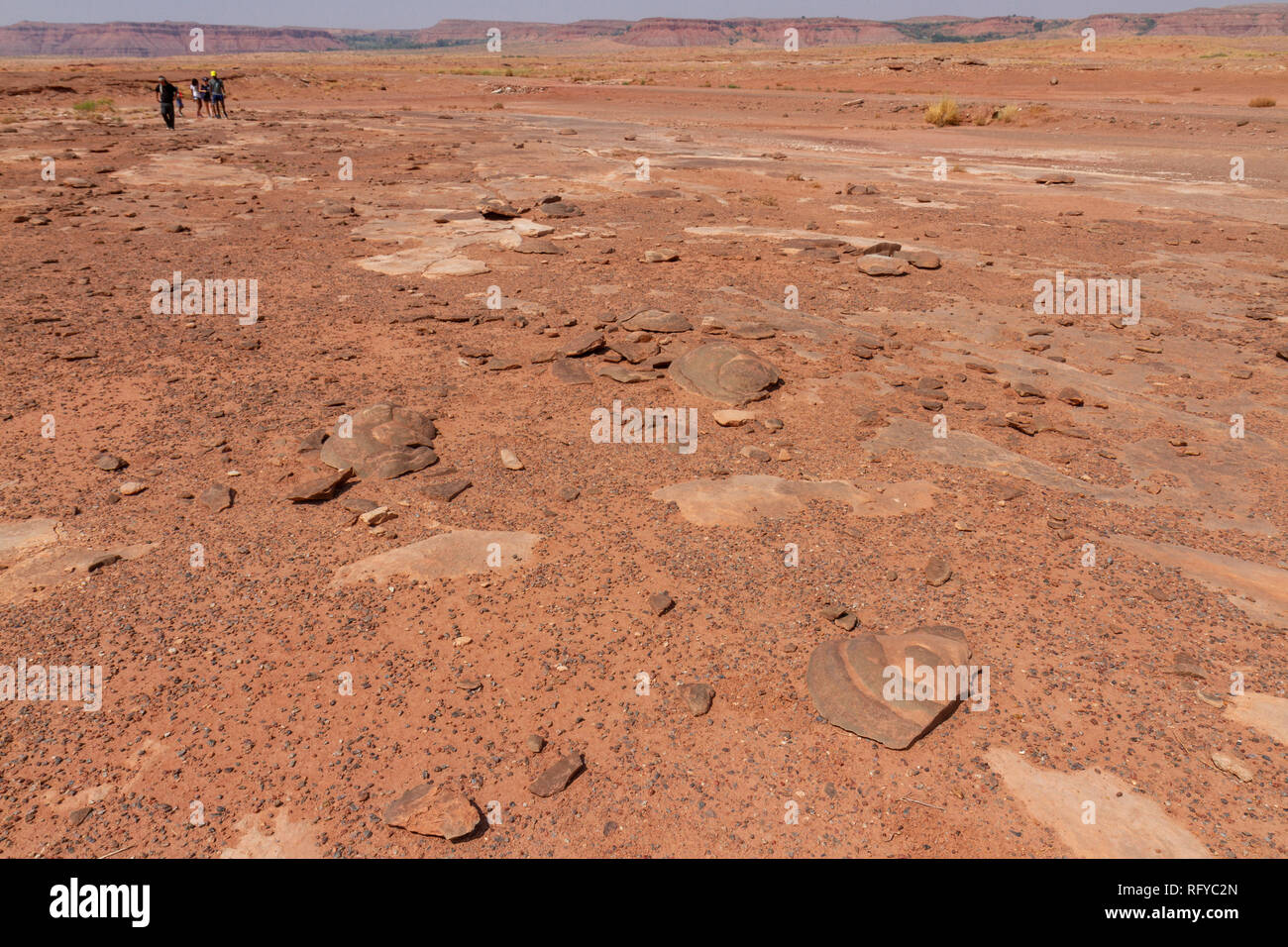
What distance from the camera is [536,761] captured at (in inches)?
115

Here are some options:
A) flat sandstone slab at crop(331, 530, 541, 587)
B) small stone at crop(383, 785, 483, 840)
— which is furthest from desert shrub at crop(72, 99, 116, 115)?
small stone at crop(383, 785, 483, 840)

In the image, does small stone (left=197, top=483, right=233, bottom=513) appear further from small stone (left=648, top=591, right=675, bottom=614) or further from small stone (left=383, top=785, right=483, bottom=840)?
small stone (left=648, top=591, right=675, bottom=614)

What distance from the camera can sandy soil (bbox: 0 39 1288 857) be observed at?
2.77m

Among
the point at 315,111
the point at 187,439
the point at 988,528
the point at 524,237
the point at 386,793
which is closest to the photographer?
the point at 386,793

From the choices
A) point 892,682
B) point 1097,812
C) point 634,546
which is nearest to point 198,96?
point 634,546

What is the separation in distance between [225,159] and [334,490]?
1672 centimetres

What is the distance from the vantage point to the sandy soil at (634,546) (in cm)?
277

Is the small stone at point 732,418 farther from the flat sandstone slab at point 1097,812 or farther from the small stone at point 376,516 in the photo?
the flat sandstone slab at point 1097,812

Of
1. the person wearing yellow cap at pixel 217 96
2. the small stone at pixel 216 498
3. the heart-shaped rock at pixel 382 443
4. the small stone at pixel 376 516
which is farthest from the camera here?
the person wearing yellow cap at pixel 217 96

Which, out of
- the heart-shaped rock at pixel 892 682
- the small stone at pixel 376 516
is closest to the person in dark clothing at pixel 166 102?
the small stone at pixel 376 516

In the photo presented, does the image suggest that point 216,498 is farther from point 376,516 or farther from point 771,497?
point 771,497

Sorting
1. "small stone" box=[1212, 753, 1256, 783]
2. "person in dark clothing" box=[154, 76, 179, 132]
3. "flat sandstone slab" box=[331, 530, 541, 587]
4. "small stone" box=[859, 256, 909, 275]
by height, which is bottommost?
"small stone" box=[1212, 753, 1256, 783]


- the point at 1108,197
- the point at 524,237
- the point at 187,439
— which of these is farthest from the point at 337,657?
the point at 1108,197

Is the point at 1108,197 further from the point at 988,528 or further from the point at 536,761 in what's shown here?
the point at 536,761
